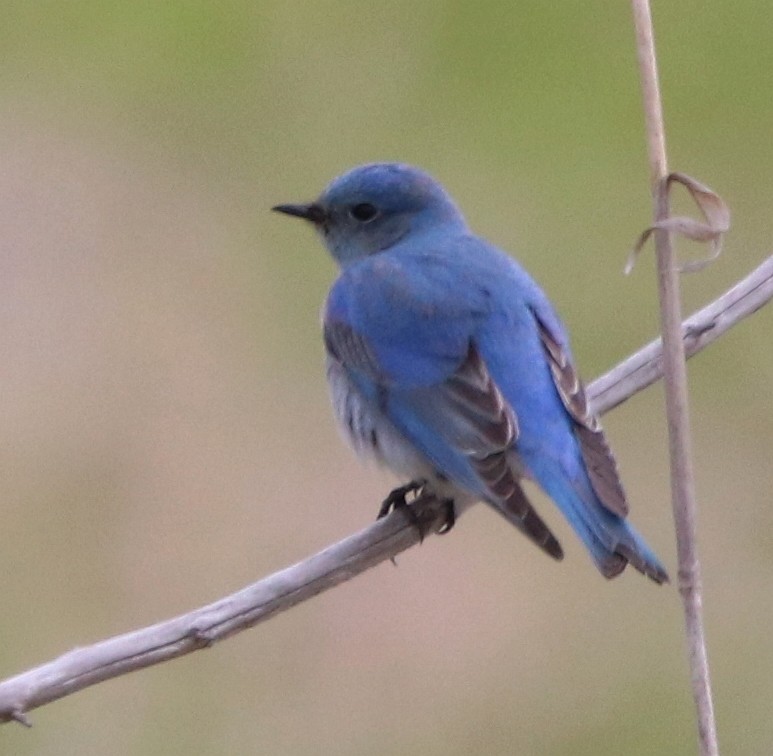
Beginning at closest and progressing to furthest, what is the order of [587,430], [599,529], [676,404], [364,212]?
[676,404] < [599,529] < [587,430] < [364,212]

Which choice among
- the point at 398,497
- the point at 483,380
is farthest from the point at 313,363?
the point at 483,380

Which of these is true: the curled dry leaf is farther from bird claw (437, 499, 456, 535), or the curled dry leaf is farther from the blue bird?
bird claw (437, 499, 456, 535)

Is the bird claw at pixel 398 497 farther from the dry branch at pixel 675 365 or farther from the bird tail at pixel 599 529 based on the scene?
the dry branch at pixel 675 365

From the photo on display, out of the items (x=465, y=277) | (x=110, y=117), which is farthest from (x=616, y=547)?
(x=110, y=117)

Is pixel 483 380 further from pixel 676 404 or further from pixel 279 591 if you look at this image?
pixel 279 591

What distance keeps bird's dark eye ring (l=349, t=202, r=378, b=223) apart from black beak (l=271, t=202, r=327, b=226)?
0.09 m

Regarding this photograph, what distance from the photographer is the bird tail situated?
140 inches

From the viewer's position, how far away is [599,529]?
3.66m

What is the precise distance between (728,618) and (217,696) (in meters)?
1.90

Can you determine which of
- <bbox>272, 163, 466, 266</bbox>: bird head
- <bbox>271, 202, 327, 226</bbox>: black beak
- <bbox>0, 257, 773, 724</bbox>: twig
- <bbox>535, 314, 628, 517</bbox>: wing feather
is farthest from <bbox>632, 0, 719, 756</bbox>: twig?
<bbox>271, 202, 327, 226</bbox>: black beak

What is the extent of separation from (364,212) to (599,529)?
150 centimetres

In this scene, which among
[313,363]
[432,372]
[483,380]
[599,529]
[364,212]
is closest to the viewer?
[599,529]

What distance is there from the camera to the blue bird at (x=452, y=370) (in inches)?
151

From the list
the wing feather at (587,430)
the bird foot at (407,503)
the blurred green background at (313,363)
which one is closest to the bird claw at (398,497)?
the bird foot at (407,503)
